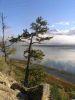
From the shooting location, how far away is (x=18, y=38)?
38.8 meters

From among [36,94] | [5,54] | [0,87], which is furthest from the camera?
[5,54]

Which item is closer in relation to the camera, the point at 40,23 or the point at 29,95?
the point at 29,95

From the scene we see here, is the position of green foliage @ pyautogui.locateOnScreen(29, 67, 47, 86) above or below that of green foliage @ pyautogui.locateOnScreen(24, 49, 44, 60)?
below

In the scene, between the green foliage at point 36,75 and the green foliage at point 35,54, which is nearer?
the green foliage at point 35,54

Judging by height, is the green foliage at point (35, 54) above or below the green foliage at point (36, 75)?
above

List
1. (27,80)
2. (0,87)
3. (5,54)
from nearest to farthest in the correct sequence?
(0,87), (27,80), (5,54)

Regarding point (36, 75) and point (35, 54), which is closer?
point (35, 54)

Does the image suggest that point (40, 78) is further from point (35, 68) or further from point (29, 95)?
point (29, 95)

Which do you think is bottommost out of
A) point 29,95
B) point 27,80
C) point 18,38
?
point 27,80

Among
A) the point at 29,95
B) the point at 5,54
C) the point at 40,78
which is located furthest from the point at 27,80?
the point at 29,95

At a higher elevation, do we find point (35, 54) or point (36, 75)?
point (35, 54)

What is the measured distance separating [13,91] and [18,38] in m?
21.8

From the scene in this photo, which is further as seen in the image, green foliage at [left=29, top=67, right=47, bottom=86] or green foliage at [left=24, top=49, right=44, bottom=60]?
green foliage at [left=29, top=67, right=47, bottom=86]

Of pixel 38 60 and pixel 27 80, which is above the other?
pixel 38 60
